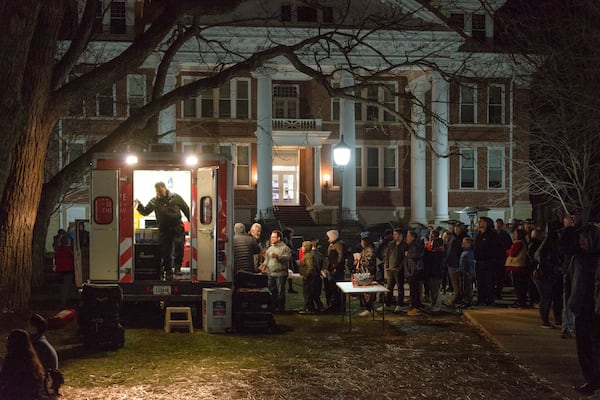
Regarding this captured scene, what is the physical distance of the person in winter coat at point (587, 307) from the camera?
790 cm

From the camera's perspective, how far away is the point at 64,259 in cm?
1491

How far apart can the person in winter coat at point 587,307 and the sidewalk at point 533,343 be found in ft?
0.95

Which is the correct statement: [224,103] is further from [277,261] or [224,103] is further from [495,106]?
[277,261]

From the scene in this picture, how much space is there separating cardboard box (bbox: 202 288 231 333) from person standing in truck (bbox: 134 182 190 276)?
127 centimetres

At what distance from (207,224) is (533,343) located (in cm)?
576

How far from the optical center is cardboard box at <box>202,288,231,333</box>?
12.3 m

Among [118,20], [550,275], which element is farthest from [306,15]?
[550,275]

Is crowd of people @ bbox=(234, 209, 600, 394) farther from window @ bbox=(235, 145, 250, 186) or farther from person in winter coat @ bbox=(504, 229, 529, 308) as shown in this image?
window @ bbox=(235, 145, 250, 186)

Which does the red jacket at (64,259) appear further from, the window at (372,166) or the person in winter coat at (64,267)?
the window at (372,166)

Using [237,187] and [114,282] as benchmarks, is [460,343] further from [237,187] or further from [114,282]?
[237,187]

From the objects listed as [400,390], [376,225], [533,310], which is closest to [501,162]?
[376,225]

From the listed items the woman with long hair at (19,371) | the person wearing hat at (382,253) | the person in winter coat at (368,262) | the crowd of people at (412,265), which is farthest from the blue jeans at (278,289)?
the woman with long hair at (19,371)

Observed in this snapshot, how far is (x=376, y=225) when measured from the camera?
3566 centimetres

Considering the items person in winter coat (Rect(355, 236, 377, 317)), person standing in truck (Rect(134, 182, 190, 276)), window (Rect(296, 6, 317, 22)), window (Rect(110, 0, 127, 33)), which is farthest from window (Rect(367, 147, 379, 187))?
person standing in truck (Rect(134, 182, 190, 276))
